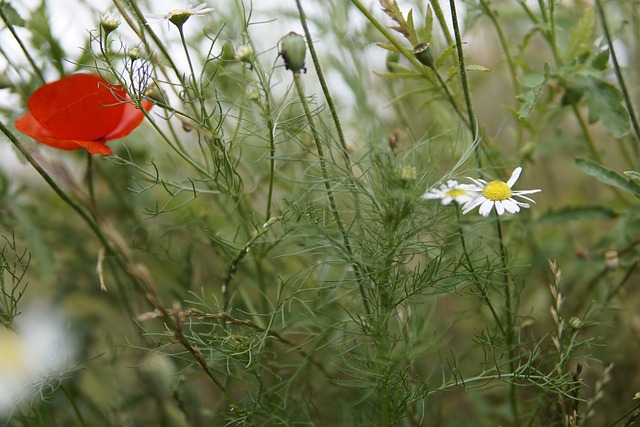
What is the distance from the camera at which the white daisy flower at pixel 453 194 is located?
1.59 feet

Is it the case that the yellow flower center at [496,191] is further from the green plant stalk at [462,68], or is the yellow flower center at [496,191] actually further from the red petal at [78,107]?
the red petal at [78,107]

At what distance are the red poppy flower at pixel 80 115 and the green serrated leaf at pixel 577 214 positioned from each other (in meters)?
0.47

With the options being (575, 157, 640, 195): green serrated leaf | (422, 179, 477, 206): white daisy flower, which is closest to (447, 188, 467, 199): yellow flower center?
(422, 179, 477, 206): white daisy flower

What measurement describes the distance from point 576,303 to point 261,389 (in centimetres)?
48

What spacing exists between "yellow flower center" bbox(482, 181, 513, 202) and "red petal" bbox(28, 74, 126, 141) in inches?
12.2

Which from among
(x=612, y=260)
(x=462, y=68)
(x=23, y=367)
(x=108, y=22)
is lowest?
(x=612, y=260)

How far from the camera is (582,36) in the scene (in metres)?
0.70

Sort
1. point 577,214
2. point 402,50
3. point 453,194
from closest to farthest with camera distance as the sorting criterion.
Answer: point 453,194 → point 402,50 → point 577,214

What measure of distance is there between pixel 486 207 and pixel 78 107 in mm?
348

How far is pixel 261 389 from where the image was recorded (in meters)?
0.62

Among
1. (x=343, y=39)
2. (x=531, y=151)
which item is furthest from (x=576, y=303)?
(x=343, y=39)

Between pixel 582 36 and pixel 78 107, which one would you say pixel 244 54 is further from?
pixel 582 36

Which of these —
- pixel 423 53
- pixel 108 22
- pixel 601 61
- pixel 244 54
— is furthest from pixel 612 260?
pixel 108 22

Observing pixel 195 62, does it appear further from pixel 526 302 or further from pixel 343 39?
pixel 526 302
